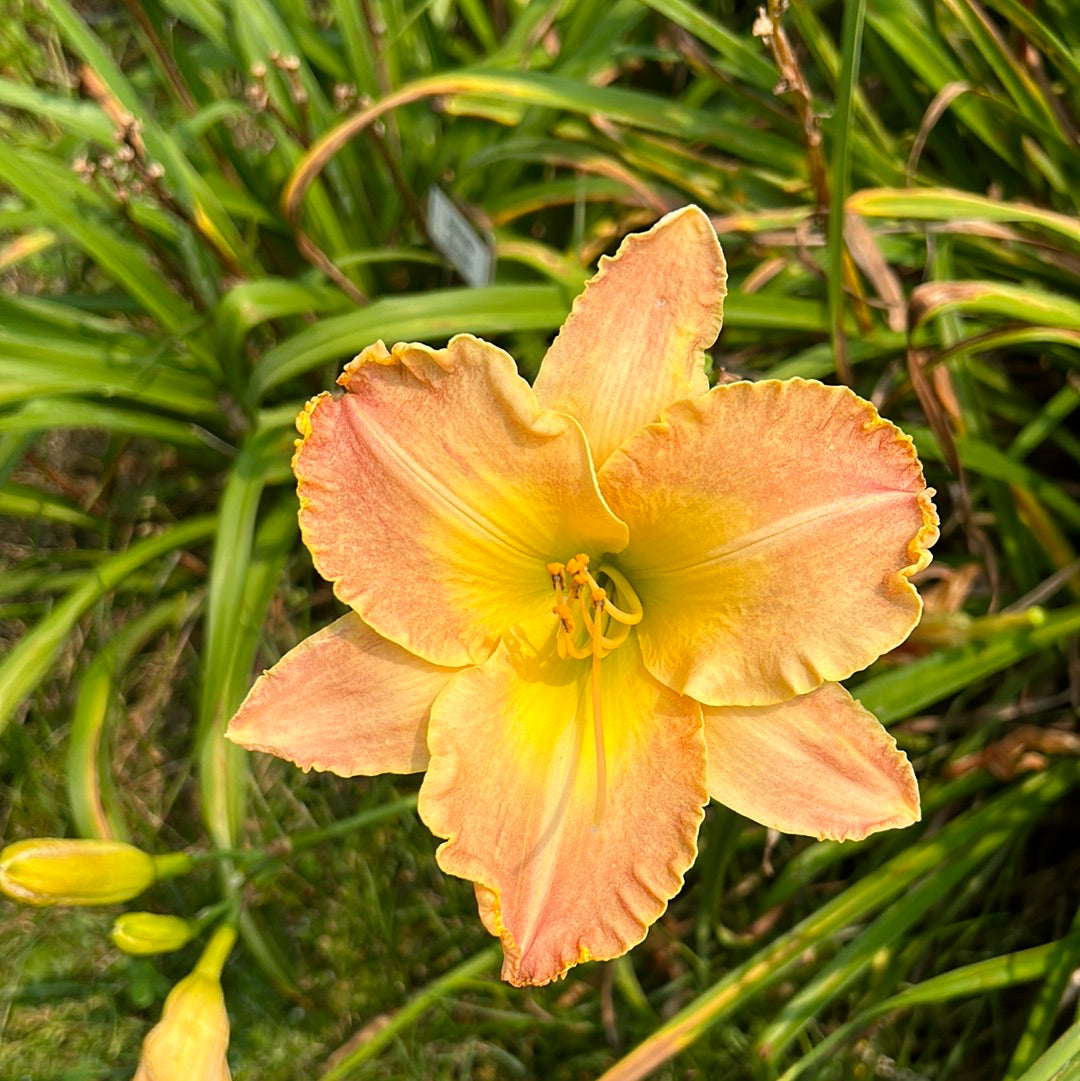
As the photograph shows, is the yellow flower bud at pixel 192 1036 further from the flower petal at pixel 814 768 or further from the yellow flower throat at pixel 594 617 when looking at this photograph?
the flower petal at pixel 814 768

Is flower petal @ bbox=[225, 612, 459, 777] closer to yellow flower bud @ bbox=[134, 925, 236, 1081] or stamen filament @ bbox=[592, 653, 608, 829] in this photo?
stamen filament @ bbox=[592, 653, 608, 829]

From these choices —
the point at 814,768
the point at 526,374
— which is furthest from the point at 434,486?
the point at 526,374

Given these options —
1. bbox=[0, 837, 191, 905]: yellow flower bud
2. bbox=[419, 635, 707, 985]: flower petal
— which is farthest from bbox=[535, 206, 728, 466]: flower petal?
bbox=[0, 837, 191, 905]: yellow flower bud

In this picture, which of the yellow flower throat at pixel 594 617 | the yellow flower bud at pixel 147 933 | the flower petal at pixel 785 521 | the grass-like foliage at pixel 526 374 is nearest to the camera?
the flower petal at pixel 785 521

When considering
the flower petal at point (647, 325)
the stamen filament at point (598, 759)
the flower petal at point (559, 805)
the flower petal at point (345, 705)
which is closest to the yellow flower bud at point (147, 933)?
the flower petal at point (345, 705)

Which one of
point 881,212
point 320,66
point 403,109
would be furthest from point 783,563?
point 320,66

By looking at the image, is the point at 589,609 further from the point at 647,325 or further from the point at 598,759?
the point at 647,325

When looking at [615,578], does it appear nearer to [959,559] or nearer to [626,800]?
[626,800]
